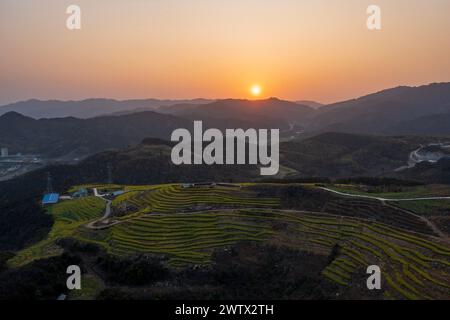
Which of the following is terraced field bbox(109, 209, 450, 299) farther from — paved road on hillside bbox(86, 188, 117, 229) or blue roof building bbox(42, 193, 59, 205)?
blue roof building bbox(42, 193, 59, 205)

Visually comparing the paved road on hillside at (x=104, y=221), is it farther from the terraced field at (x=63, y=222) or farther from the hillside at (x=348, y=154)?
the hillside at (x=348, y=154)

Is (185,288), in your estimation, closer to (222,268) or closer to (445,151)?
(222,268)

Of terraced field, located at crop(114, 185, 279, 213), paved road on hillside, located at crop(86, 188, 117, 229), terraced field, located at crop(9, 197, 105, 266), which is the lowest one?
terraced field, located at crop(9, 197, 105, 266)

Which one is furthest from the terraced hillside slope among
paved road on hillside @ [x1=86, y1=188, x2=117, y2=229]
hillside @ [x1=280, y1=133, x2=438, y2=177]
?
hillside @ [x1=280, y1=133, x2=438, y2=177]

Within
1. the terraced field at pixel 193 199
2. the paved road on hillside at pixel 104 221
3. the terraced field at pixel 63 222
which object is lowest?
Answer: the terraced field at pixel 63 222

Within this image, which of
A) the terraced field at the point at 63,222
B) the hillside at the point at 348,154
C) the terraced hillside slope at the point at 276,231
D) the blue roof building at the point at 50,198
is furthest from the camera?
the hillside at the point at 348,154

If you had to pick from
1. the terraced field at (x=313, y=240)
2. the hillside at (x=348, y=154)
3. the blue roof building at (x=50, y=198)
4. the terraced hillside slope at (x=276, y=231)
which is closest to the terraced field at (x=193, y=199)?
the terraced hillside slope at (x=276, y=231)

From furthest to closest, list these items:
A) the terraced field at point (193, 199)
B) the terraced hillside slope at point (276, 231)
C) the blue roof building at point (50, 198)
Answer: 1. the blue roof building at point (50, 198)
2. the terraced field at point (193, 199)
3. the terraced hillside slope at point (276, 231)

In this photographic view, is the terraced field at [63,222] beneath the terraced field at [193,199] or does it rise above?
beneath

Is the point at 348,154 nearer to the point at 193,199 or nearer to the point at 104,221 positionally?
the point at 193,199
